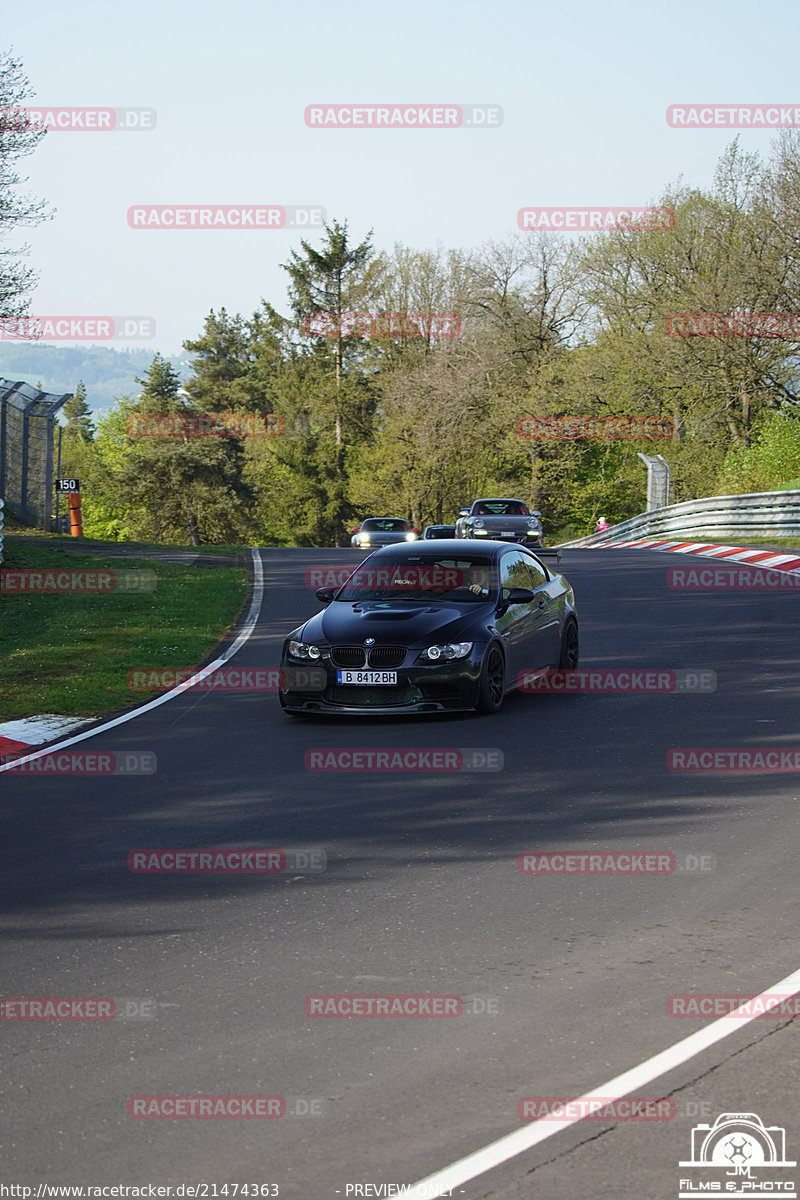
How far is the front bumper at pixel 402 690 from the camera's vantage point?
37.7ft

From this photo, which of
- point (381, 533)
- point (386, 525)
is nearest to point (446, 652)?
point (381, 533)

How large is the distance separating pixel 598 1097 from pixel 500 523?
32373 millimetres

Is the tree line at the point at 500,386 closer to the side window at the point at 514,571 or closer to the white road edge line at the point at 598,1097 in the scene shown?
the side window at the point at 514,571

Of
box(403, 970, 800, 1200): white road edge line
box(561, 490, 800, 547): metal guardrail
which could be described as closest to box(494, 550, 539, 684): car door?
box(403, 970, 800, 1200): white road edge line

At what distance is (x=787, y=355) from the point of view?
46031mm

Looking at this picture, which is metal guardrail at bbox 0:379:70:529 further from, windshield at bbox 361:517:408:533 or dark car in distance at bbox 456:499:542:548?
windshield at bbox 361:517:408:533

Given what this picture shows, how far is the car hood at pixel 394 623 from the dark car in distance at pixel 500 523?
2337cm

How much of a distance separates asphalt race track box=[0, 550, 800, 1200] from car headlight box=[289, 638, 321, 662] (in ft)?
2.49

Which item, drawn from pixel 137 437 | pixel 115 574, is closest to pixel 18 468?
pixel 115 574

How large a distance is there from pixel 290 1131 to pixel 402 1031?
2.76ft

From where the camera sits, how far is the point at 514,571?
43.4ft

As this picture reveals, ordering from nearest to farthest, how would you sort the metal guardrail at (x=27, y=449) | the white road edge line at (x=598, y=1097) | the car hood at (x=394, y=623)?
the white road edge line at (x=598, y=1097) → the car hood at (x=394, y=623) → the metal guardrail at (x=27, y=449)

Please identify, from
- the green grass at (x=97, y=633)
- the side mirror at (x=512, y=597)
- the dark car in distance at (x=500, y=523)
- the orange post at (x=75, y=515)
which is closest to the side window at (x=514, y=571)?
the side mirror at (x=512, y=597)

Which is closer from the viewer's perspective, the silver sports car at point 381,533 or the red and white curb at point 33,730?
the red and white curb at point 33,730
